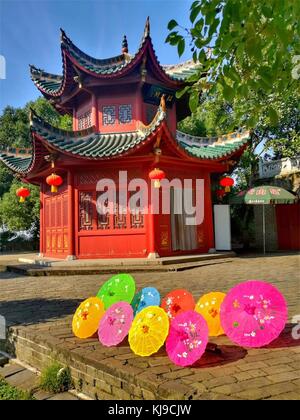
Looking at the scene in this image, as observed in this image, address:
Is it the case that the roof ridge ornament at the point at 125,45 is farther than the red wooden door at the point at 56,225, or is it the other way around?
the roof ridge ornament at the point at 125,45

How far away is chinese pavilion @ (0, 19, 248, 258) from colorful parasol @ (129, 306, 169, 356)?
7.68 meters

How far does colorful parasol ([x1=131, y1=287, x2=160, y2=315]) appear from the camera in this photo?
436 centimetres

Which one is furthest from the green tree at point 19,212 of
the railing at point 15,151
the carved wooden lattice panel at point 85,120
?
the carved wooden lattice panel at point 85,120

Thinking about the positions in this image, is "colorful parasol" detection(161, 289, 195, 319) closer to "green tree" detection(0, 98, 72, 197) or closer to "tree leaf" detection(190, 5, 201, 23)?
"tree leaf" detection(190, 5, 201, 23)

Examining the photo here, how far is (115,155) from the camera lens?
10961 mm

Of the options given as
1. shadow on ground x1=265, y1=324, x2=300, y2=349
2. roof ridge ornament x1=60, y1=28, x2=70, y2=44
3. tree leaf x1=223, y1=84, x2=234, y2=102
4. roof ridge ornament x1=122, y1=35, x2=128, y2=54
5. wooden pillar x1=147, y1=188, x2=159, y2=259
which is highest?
roof ridge ornament x1=122, y1=35, x2=128, y2=54

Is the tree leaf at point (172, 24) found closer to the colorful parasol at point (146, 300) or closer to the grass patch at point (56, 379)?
the colorful parasol at point (146, 300)

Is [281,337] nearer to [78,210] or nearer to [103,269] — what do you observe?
[103,269]

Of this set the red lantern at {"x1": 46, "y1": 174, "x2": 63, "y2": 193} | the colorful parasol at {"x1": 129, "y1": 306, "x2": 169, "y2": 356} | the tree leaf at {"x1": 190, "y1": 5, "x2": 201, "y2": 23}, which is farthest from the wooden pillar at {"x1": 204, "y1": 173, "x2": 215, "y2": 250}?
the tree leaf at {"x1": 190, "y1": 5, "x2": 201, "y2": 23}

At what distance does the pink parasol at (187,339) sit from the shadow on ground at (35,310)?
95.7 inches

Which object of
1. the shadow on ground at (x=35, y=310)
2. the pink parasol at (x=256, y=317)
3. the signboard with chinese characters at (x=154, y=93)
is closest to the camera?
the pink parasol at (x=256, y=317)

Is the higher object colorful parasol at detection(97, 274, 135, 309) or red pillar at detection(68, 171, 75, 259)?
red pillar at detection(68, 171, 75, 259)

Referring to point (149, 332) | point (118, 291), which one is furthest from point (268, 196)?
point (149, 332)

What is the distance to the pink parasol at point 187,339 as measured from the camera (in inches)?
124
